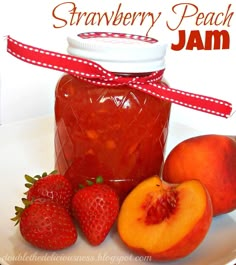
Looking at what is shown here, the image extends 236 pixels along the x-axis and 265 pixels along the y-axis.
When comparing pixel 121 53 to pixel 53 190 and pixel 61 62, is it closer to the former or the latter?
pixel 61 62

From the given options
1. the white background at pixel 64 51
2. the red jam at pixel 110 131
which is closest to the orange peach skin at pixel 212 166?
the red jam at pixel 110 131

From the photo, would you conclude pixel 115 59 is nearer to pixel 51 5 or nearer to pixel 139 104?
pixel 139 104

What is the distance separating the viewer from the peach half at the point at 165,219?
63 cm

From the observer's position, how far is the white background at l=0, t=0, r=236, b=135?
118cm

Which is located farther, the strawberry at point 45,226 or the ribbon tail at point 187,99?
the ribbon tail at point 187,99

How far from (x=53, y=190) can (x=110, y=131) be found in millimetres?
136

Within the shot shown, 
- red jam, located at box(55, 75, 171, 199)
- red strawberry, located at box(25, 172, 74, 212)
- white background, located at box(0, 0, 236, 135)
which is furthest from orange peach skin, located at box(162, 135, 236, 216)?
white background, located at box(0, 0, 236, 135)

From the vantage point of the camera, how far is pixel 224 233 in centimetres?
75

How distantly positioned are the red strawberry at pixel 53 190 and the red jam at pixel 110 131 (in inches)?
3.1

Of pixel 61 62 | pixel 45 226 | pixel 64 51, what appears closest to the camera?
pixel 45 226

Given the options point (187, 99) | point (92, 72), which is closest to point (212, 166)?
point (187, 99)

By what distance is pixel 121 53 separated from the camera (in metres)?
0.71

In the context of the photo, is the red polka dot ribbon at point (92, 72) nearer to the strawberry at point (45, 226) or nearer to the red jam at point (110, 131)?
the red jam at point (110, 131)

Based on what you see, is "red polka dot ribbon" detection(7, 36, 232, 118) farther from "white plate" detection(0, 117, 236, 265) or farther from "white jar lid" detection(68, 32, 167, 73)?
"white plate" detection(0, 117, 236, 265)
